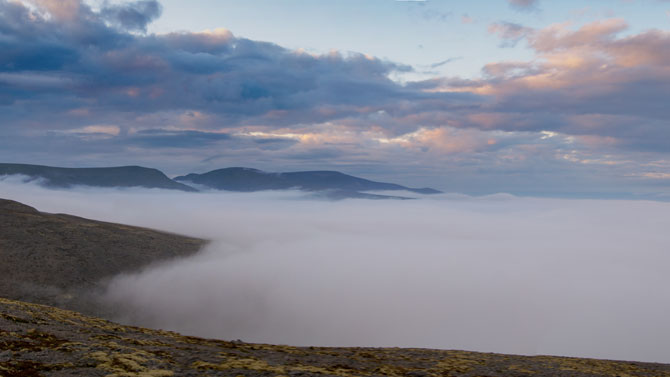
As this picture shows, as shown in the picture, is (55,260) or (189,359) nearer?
(189,359)

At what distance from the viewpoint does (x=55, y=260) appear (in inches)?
6417

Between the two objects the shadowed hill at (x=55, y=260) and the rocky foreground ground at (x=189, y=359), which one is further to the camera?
the shadowed hill at (x=55, y=260)

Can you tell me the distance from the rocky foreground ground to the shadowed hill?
117 m

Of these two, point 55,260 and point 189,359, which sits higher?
point 189,359

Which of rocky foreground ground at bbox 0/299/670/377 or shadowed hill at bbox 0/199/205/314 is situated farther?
shadowed hill at bbox 0/199/205/314

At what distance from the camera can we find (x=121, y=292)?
162875mm

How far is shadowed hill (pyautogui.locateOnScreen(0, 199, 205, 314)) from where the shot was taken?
14050 cm

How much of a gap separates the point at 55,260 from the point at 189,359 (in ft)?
539

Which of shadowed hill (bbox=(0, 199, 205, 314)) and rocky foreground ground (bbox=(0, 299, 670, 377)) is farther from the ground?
rocky foreground ground (bbox=(0, 299, 670, 377))

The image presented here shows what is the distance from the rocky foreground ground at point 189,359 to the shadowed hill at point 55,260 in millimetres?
117084

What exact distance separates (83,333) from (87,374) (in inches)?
509

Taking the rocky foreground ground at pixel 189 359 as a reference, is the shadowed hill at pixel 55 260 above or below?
below

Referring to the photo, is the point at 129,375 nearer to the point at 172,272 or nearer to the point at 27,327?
the point at 27,327

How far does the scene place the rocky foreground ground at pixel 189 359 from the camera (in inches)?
998
